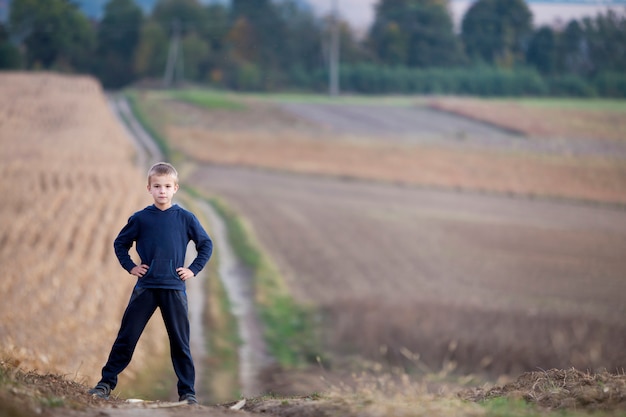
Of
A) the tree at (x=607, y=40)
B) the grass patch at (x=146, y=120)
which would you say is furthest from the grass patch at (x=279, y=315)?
the grass patch at (x=146, y=120)

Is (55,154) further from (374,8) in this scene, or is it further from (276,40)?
(276,40)

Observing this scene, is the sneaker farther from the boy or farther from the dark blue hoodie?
the dark blue hoodie

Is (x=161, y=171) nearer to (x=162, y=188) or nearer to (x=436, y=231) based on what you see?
(x=162, y=188)

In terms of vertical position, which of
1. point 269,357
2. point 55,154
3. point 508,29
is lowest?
point 269,357

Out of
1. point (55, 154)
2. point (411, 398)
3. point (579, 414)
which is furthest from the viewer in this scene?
point (55, 154)

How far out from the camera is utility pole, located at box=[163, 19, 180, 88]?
2127 inches

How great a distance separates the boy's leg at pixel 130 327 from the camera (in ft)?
19.8

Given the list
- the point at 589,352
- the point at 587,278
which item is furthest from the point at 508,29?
the point at 589,352

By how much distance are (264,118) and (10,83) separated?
17.8 m

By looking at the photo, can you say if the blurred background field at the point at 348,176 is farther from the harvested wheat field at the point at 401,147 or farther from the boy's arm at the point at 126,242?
the boy's arm at the point at 126,242

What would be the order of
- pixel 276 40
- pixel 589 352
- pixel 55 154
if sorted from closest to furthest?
pixel 589 352 < pixel 55 154 < pixel 276 40

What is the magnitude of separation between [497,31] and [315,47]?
19518 millimetres

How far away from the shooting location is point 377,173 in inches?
1490

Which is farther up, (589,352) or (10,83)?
(10,83)
